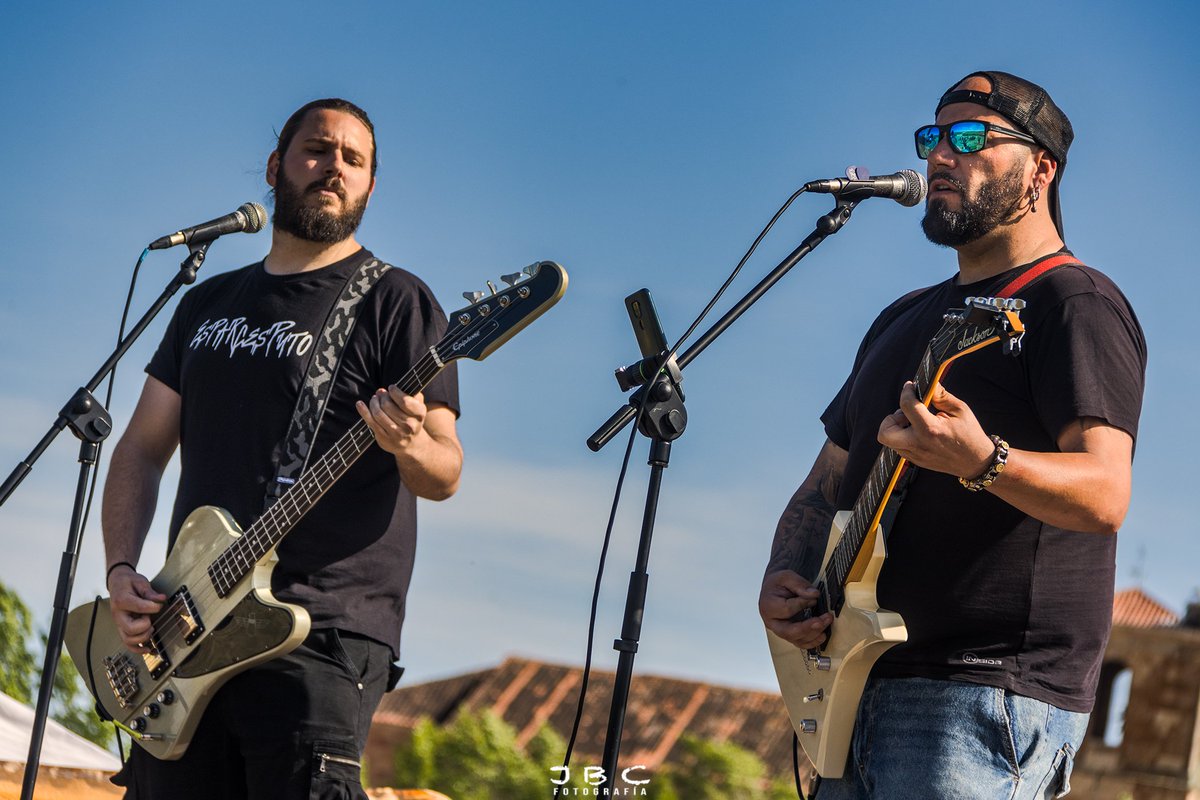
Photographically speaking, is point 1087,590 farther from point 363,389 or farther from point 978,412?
point 363,389

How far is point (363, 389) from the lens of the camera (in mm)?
3840

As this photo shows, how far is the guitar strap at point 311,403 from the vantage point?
12.4 feet

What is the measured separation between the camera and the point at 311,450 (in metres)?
3.77

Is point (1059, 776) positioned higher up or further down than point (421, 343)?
further down

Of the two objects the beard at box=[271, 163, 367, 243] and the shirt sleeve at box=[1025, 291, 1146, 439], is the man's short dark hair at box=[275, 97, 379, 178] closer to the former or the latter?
the beard at box=[271, 163, 367, 243]

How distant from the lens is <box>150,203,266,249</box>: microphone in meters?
4.45

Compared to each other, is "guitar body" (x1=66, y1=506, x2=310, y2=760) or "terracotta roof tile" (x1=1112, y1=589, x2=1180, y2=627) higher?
"terracotta roof tile" (x1=1112, y1=589, x2=1180, y2=627)

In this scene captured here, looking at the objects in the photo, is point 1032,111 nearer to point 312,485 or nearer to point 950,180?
point 950,180

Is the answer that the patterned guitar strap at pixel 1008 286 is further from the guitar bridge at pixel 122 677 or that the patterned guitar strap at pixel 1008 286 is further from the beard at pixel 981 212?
the guitar bridge at pixel 122 677

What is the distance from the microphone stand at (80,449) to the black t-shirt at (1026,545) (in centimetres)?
244

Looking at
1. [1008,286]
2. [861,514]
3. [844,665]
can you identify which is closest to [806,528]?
[861,514]

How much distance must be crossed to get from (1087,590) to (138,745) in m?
2.51

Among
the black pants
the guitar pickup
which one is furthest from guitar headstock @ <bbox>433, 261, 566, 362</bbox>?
the guitar pickup

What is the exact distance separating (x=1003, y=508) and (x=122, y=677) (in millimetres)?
2489
